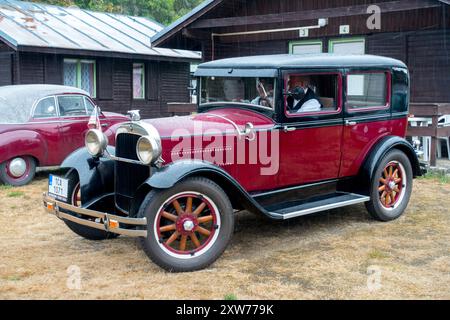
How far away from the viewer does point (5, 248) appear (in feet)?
17.8

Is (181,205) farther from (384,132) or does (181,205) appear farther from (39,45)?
(39,45)

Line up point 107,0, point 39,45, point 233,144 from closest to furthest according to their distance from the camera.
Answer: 1. point 233,144
2. point 39,45
3. point 107,0

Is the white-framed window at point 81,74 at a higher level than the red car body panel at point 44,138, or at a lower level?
higher

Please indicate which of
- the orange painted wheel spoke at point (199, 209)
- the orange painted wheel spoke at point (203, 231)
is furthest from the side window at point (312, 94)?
the orange painted wheel spoke at point (203, 231)

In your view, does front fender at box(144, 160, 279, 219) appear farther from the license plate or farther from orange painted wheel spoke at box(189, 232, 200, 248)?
the license plate

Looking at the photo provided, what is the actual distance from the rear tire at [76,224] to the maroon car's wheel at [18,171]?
3.75 metres

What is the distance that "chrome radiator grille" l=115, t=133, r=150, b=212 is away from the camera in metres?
4.96

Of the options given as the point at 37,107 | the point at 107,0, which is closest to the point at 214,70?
the point at 37,107

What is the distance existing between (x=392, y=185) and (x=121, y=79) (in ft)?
42.1

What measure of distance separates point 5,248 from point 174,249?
1.85 m

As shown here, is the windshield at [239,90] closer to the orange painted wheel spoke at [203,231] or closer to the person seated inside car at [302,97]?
the person seated inside car at [302,97]

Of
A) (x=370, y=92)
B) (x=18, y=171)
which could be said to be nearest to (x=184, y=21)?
(x=18, y=171)

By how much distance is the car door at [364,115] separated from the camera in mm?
Answer: 6035

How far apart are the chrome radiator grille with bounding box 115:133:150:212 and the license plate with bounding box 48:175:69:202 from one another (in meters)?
0.51
